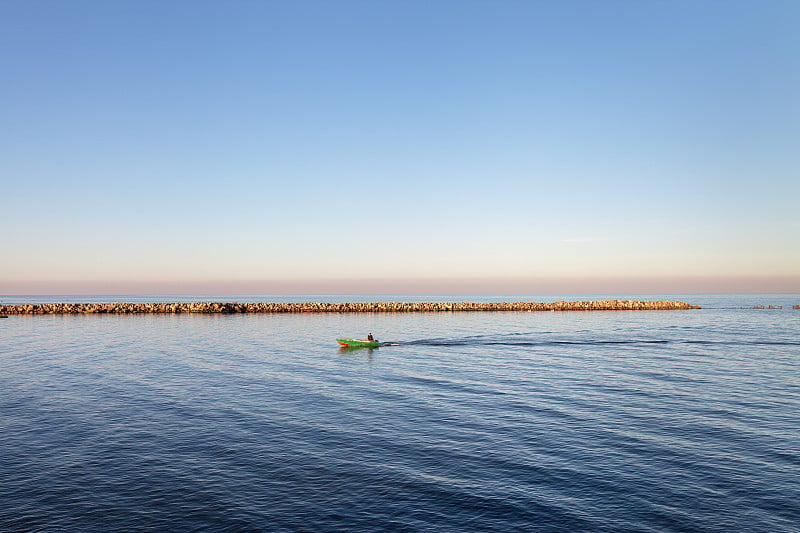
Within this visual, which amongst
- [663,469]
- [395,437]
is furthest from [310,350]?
[663,469]

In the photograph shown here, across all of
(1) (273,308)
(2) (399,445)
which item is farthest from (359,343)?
(1) (273,308)

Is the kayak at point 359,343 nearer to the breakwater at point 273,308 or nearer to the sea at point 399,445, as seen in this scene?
the sea at point 399,445

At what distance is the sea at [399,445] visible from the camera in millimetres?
16938

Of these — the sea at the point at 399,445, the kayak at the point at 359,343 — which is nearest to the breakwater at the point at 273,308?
the kayak at the point at 359,343

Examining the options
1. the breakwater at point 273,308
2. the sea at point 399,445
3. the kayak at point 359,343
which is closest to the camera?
the sea at point 399,445

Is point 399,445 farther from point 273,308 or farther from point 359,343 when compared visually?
point 273,308

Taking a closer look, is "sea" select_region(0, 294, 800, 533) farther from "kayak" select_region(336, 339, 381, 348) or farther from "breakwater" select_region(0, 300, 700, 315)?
"breakwater" select_region(0, 300, 700, 315)

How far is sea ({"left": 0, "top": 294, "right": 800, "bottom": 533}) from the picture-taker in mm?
16938

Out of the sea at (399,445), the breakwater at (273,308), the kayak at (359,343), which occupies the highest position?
the breakwater at (273,308)

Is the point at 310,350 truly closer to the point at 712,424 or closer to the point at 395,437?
the point at 395,437

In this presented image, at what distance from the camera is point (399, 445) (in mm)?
23906

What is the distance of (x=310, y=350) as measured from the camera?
6059 cm

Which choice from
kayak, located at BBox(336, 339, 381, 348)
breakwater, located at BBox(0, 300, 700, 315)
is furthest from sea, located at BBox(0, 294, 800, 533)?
breakwater, located at BBox(0, 300, 700, 315)

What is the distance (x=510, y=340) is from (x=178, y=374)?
4386 cm
